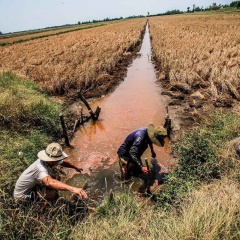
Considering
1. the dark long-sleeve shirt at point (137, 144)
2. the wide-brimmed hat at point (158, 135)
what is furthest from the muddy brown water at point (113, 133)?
the wide-brimmed hat at point (158, 135)

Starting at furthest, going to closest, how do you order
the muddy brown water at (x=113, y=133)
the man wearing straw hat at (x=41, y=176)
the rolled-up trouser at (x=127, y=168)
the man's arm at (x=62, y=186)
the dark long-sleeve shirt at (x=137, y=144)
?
1. the muddy brown water at (x=113, y=133)
2. the rolled-up trouser at (x=127, y=168)
3. the dark long-sleeve shirt at (x=137, y=144)
4. the man wearing straw hat at (x=41, y=176)
5. the man's arm at (x=62, y=186)

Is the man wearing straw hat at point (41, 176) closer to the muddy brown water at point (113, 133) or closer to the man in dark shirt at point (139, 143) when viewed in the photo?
the muddy brown water at point (113, 133)

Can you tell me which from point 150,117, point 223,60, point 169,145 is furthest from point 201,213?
point 223,60

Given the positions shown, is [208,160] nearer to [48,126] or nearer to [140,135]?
[140,135]

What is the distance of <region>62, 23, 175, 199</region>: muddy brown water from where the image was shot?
5512mm

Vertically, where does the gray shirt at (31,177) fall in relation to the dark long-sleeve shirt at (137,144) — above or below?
above

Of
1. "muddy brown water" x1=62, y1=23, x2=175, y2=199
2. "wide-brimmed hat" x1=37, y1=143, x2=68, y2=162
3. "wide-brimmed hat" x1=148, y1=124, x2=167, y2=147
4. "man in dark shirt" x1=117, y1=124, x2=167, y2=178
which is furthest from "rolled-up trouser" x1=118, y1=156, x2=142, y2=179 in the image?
"wide-brimmed hat" x1=37, y1=143, x2=68, y2=162

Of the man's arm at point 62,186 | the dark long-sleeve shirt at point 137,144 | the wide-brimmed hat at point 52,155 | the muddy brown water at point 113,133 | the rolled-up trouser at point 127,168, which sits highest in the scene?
the wide-brimmed hat at point 52,155

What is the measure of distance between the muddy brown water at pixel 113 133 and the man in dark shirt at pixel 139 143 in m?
0.51

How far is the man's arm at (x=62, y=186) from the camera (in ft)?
11.0

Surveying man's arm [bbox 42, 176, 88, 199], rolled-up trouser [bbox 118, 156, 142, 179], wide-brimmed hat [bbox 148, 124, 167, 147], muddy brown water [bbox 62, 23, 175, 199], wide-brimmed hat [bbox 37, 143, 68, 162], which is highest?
wide-brimmed hat [bbox 37, 143, 68, 162]

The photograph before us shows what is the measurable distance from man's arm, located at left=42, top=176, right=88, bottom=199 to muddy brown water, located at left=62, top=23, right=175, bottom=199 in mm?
772

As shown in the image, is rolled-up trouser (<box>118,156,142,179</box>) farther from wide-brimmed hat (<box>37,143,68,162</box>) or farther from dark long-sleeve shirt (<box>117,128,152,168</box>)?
wide-brimmed hat (<box>37,143,68,162</box>)

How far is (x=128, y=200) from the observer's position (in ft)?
12.4
